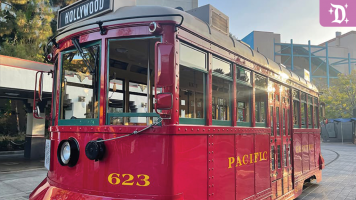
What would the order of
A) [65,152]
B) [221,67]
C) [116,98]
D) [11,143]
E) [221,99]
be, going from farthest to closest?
Answer: 1. [11,143]
2. [221,99]
3. [221,67]
4. [116,98]
5. [65,152]

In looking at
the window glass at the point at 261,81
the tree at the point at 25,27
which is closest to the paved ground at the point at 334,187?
the window glass at the point at 261,81

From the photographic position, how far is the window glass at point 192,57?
2.94 meters

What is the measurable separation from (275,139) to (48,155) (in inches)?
145

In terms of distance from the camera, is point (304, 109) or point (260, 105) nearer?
point (260, 105)

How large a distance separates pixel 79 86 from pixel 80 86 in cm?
2

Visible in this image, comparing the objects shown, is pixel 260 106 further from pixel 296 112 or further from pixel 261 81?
pixel 296 112

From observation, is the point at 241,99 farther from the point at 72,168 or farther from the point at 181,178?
the point at 72,168

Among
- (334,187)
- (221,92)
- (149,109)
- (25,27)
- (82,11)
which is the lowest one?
(334,187)

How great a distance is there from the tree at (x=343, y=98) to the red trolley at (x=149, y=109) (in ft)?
95.3

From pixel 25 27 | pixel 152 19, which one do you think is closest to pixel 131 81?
pixel 152 19

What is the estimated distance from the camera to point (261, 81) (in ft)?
15.4

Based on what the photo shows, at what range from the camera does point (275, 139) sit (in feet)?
16.9

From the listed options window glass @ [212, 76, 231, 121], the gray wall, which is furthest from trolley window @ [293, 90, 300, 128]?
the gray wall

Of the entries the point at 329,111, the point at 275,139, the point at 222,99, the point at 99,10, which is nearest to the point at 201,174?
the point at 222,99
